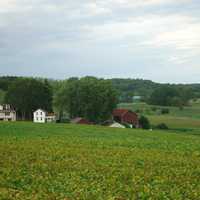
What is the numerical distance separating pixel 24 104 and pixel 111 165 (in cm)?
6093

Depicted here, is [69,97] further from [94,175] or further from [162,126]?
[94,175]

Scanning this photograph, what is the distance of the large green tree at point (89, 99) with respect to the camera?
70.1 metres

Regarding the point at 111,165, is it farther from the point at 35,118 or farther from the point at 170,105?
the point at 170,105

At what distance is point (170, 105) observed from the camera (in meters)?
120

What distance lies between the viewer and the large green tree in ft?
230

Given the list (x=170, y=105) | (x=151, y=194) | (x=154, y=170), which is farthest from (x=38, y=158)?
(x=170, y=105)

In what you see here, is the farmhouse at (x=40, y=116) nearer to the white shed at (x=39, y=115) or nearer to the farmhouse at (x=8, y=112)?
the white shed at (x=39, y=115)

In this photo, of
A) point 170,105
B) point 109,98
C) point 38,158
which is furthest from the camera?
point 170,105

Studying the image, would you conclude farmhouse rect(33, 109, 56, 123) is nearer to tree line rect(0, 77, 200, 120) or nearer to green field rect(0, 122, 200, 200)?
tree line rect(0, 77, 200, 120)

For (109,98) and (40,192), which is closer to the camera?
(40,192)

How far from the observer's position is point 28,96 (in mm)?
75438

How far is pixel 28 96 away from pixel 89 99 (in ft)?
40.8

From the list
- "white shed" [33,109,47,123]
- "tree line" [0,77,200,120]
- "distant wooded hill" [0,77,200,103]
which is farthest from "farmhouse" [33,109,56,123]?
"distant wooded hill" [0,77,200,103]

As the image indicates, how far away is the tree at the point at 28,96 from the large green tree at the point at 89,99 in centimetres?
453
